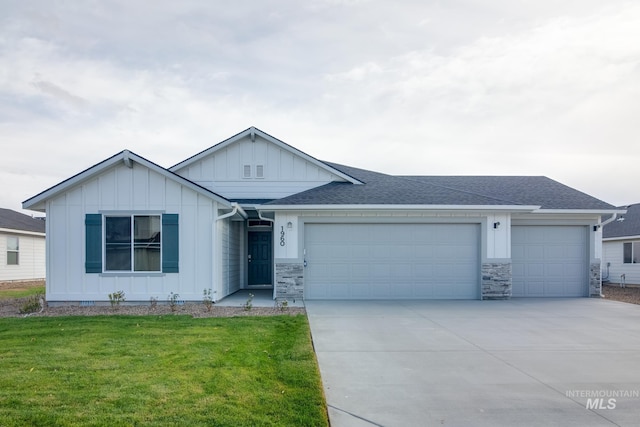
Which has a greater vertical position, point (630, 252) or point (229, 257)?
point (229, 257)

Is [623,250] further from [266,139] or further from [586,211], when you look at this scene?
[266,139]

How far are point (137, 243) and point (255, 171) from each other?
4481 mm

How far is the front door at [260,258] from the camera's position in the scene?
15625 mm

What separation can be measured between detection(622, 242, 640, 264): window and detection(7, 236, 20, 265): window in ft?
87.2

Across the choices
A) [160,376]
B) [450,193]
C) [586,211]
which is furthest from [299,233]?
[586,211]

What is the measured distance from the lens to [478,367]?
5879 millimetres

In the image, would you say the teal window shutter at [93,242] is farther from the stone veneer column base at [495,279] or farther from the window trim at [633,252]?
the window trim at [633,252]

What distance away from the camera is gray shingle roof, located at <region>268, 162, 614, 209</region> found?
12367 millimetres

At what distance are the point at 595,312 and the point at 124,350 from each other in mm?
9980

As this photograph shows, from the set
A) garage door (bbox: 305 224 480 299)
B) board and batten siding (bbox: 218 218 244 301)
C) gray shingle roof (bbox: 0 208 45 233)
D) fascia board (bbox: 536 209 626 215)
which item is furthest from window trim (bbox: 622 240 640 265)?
gray shingle roof (bbox: 0 208 45 233)

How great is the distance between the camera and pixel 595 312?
10.6 meters

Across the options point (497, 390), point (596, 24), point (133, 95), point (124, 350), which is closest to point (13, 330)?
point (124, 350)

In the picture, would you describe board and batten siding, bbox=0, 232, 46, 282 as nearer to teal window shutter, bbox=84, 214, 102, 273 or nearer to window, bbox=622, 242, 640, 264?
teal window shutter, bbox=84, 214, 102, 273

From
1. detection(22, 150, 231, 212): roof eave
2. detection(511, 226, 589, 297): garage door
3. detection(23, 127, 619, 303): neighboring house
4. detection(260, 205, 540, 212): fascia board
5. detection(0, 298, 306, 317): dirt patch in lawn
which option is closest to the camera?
detection(0, 298, 306, 317): dirt patch in lawn
